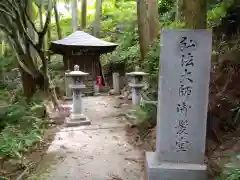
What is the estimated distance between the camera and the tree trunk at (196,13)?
4.75 metres

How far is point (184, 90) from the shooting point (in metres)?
3.61

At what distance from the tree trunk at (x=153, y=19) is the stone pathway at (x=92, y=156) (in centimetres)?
373

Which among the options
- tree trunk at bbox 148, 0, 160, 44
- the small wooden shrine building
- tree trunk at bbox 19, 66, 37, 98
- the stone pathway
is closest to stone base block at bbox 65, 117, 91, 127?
the stone pathway

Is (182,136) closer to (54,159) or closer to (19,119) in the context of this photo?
(54,159)

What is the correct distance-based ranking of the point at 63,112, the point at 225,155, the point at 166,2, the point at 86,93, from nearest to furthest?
the point at 225,155
the point at 63,112
the point at 166,2
the point at 86,93

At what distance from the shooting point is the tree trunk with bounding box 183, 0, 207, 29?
4.75 meters

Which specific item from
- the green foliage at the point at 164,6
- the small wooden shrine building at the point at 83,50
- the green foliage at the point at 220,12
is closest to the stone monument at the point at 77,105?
the green foliage at the point at 220,12

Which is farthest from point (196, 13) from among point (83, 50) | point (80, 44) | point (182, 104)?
point (83, 50)

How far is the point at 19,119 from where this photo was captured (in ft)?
26.5

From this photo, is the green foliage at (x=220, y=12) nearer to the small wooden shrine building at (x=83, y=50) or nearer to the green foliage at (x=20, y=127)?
the green foliage at (x=20, y=127)

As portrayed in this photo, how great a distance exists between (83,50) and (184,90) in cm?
1269

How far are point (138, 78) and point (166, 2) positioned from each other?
734 cm

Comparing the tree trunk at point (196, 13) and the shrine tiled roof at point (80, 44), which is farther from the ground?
the tree trunk at point (196, 13)

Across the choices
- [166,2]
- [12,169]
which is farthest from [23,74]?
[166,2]
